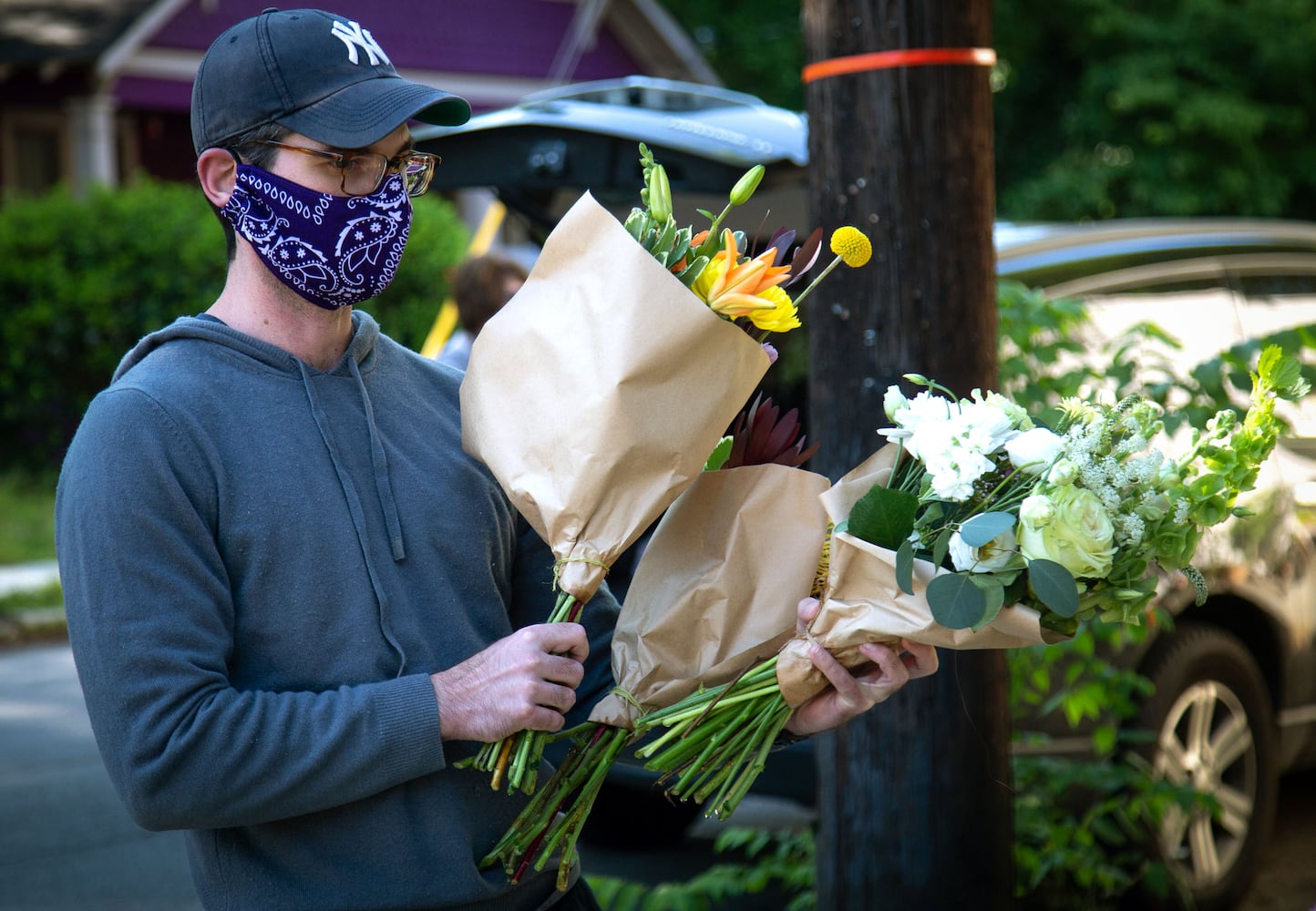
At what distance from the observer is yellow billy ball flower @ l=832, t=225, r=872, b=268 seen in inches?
73.7

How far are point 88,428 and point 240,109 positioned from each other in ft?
1.70

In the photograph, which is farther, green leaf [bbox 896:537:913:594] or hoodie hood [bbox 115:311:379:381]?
hoodie hood [bbox 115:311:379:381]

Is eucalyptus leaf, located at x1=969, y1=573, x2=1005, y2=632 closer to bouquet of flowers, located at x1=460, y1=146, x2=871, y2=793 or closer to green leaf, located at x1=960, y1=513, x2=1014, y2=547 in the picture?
green leaf, located at x1=960, y1=513, x2=1014, y2=547

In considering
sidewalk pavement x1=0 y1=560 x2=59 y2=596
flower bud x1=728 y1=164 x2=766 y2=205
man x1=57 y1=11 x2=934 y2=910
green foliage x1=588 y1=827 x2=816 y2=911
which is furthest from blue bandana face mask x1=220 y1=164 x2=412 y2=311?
sidewalk pavement x1=0 y1=560 x2=59 y2=596

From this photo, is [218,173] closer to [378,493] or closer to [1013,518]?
[378,493]

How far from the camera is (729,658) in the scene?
6.57 ft

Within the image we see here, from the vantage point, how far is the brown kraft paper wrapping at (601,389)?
1852mm

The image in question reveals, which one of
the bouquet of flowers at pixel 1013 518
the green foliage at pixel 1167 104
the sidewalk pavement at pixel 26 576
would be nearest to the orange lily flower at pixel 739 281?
the bouquet of flowers at pixel 1013 518

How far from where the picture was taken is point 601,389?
6.09ft

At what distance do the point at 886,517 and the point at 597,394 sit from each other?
42cm

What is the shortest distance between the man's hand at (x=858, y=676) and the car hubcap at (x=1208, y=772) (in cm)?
275

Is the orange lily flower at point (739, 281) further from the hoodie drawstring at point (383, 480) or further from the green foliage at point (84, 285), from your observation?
the green foliage at point (84, 285)

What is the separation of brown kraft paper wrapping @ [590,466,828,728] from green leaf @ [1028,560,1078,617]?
14.8 inches

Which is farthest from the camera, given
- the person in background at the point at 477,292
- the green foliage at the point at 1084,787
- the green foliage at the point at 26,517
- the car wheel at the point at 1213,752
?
the green foliage at the point at 26,517
